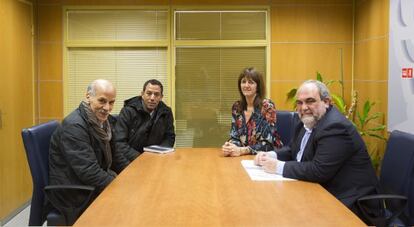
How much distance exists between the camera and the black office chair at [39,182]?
3047 mm

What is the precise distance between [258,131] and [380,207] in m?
1.34

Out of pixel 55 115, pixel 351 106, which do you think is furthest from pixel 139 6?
pixel 351 106

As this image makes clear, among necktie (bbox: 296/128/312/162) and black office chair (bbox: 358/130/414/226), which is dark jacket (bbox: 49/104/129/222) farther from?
black office chair (bbox: 358/130/414/226)

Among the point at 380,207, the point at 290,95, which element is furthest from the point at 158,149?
the point at 290,95

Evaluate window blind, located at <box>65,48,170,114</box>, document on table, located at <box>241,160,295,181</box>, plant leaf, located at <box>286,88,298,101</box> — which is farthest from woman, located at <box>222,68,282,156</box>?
window blind, located at <box>65,48,170,114</box>

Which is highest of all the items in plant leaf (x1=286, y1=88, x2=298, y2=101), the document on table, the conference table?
plant leaf (x1=286, y1=88, x2=298, y2=101)

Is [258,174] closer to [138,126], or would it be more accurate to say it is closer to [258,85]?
[258,85]

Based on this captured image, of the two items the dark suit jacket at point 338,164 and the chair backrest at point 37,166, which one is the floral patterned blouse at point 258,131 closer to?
the dark suit jacket at point 338,164

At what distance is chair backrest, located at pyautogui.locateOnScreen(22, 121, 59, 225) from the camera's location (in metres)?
3.10

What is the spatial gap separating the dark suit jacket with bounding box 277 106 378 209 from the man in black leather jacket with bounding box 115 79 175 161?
5.89 ft

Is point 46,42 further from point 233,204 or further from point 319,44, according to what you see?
point 233,204

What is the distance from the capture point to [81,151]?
305 cm

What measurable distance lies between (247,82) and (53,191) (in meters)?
1.88

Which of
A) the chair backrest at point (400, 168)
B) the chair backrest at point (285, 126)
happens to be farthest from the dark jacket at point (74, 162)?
the chair backrest at point (285, 126)
